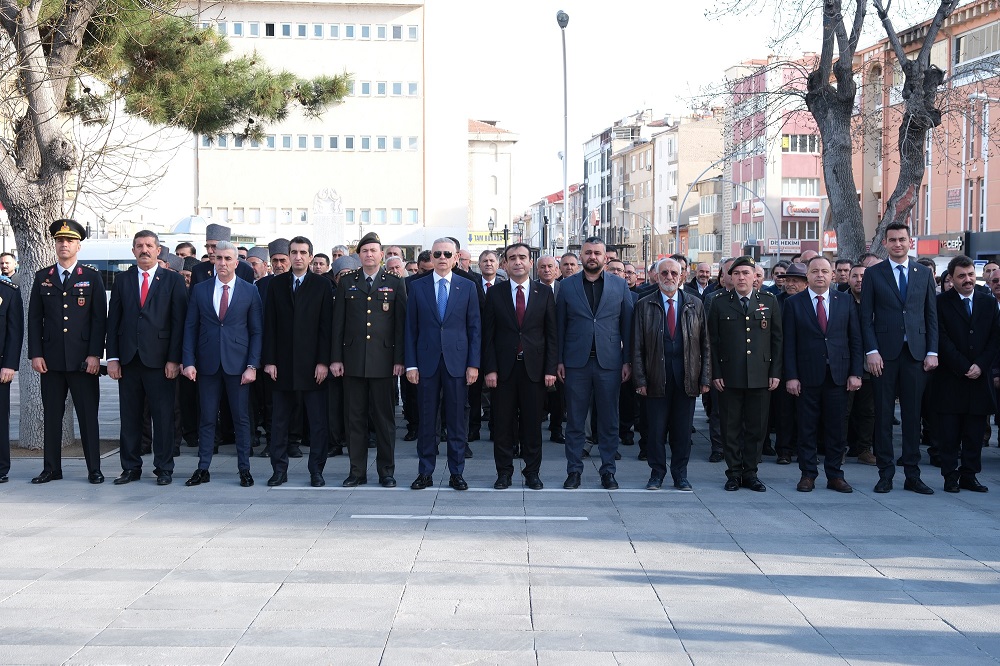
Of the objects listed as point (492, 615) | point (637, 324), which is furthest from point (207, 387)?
point (492, 615)

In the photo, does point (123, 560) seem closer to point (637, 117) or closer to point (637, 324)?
point (637, 324)

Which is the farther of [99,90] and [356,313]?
[99,90]

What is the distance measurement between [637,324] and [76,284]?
503 cm

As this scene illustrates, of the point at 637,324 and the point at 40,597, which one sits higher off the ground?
the point at 637,324

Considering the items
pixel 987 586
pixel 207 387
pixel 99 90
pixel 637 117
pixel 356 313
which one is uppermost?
pixel 637 117

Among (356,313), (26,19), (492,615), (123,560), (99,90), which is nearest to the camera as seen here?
(492,615)

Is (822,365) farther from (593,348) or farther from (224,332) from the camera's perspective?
(224,332)

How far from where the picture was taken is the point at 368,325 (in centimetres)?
1014

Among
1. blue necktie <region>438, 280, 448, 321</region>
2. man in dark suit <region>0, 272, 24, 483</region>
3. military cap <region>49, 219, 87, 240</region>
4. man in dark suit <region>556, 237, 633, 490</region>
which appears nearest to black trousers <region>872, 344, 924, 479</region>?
man in dark suit <region>556, 237, 633, 490</region>

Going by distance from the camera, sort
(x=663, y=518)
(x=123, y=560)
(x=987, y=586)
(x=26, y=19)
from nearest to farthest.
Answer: (x=987, y=586) → (x=123, y=560) → (x=663, y=518) → (x=26, y=19)

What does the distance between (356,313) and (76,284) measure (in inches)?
101

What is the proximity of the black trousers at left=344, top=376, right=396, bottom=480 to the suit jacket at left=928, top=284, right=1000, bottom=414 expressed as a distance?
4.96m

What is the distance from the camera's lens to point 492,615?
625 centimetres

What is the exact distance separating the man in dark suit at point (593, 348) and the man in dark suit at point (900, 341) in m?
2.20
